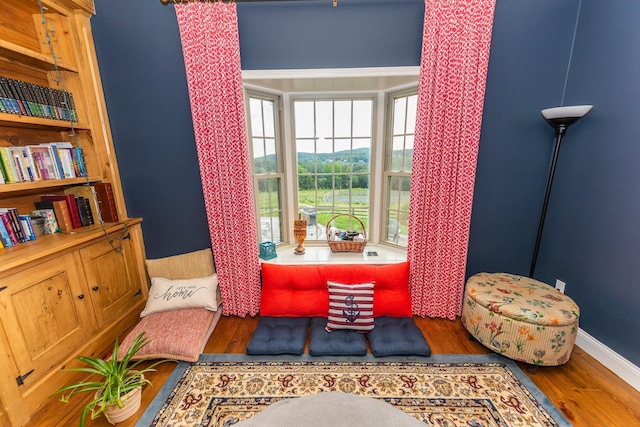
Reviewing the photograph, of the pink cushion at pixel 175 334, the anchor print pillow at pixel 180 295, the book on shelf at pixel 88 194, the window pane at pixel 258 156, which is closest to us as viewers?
the pink cushion at pixel 175 334

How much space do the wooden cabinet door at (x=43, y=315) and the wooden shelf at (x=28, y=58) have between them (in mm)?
1366

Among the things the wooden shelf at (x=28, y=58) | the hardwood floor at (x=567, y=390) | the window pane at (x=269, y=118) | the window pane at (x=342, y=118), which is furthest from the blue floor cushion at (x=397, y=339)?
the wooden shelf at (x=28, y=58)

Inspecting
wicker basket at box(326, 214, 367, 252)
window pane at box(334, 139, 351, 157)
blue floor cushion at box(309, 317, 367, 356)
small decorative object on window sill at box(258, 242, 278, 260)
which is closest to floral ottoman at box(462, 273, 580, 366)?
blue floor cushion at box(309, 317, 367, 356)

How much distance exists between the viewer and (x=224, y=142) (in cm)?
213

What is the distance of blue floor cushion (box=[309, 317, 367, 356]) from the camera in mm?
1935

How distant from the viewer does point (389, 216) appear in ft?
9.47

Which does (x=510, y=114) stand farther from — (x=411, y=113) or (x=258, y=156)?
(x=258, y=156)

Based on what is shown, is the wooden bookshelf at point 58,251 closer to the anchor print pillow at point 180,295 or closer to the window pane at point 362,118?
the anchor print pillow at point 180,295

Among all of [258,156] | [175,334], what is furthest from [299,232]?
[175,334]

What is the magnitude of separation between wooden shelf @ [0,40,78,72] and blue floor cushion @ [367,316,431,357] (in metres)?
3.14

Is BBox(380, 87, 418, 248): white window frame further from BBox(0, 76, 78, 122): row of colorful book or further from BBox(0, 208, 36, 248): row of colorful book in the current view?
BBox(0, 208, 36, 248): row of colorful book

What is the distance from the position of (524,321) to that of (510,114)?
65.2 inches

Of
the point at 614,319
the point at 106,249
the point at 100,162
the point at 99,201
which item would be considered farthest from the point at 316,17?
the point at 614,319

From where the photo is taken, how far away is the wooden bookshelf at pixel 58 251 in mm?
1528
